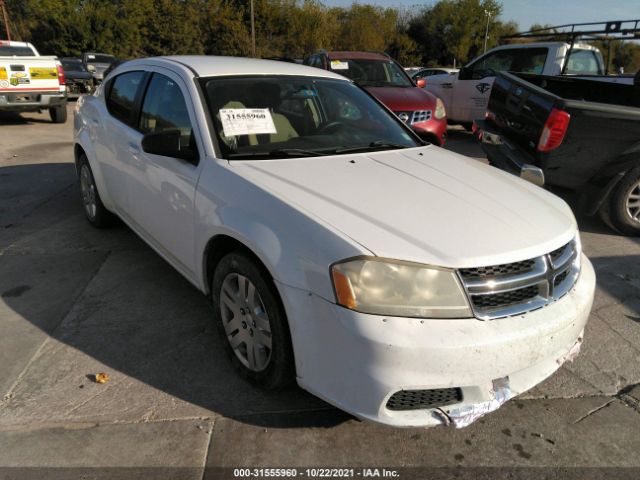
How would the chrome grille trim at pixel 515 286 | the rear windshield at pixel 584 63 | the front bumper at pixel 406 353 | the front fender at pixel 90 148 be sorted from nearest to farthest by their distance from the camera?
the front bumper at pixel 406 353
the chrome grille trim at pixel 515 286
the front fender at pixel 90 148
the rear windshield at pixel 584 63

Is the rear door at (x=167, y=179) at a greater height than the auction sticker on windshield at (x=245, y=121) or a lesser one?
lesser

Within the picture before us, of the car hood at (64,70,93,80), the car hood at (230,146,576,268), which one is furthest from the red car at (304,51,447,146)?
the car hood at (64,70,93,80)

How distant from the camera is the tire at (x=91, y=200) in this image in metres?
4.59

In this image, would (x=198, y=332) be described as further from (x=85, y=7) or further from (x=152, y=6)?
(x=152, y=6)

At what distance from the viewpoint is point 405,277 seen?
2002 mm

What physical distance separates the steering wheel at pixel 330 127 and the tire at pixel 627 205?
2.95m

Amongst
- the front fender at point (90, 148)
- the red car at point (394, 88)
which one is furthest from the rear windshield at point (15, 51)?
the front fender at point (90, 148)

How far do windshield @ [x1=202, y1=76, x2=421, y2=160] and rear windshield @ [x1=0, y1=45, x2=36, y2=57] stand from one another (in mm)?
10035

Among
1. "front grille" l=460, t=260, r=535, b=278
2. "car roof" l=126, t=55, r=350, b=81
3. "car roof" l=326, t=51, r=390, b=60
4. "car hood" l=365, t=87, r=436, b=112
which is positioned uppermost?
"car roof" l=126, t=55, r=350, b=81

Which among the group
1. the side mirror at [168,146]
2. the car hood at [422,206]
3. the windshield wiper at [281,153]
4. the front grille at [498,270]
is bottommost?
the front grille at [498,270]

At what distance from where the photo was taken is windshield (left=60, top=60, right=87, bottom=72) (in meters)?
18.1

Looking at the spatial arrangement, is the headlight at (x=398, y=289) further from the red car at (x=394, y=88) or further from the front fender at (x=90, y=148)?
the red car at (x=394, y=88)

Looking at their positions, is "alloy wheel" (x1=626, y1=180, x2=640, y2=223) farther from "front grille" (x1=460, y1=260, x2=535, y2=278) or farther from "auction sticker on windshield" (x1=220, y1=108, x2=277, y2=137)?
"auction sticker on windshield" (x1=220, y1=108, x2=277, y2=137)

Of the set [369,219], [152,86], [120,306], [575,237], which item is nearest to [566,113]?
[575,237]
